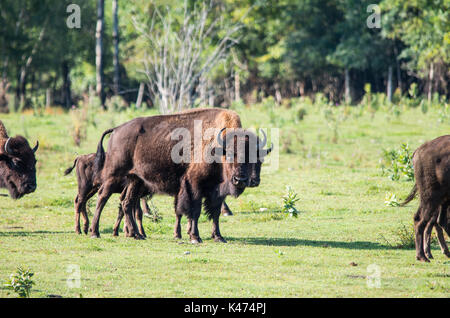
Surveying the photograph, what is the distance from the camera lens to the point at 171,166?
37.2ft

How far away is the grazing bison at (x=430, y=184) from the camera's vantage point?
933 centimetres

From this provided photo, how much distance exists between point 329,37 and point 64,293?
3469 centimetres

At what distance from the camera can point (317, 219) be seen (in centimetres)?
1310

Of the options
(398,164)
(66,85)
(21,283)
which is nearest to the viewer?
(21,283)

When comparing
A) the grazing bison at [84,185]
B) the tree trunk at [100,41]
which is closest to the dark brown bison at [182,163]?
the grazing bison at [84,185]

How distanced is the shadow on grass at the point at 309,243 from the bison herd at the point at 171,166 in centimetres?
47

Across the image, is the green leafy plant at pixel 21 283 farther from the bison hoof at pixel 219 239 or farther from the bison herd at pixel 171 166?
the bison hoof at pixel 219 239

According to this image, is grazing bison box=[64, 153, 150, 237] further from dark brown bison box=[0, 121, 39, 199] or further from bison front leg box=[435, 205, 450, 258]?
bison front leg box=[435, 205, 450, 258]

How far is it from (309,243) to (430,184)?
88.2 inches

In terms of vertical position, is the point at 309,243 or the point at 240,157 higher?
the point at 240,157

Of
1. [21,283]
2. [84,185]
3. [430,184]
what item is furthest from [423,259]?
[84,185]

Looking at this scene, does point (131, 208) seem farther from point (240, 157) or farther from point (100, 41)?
point (100, 41)

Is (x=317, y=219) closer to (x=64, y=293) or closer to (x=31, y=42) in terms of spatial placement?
(x=64, y=293)

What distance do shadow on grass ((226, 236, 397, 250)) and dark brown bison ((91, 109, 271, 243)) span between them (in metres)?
0.50
